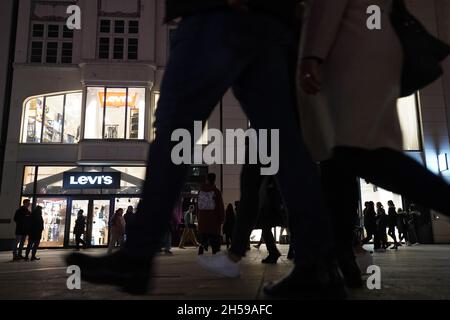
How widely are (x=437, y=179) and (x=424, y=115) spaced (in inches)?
826

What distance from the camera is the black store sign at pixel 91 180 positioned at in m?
19.4

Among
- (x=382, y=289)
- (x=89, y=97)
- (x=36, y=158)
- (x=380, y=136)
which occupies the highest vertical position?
(x=89, y=97)

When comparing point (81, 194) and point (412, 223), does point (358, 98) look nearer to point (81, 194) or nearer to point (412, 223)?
point (412, 223)

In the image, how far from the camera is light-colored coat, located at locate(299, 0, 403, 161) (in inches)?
77.7

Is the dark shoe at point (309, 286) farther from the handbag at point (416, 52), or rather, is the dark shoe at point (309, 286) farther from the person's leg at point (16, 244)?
the person's leg at point (16, 244)

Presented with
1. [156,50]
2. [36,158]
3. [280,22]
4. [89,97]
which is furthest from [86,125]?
[280,22]

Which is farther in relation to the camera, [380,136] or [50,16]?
[50,16]

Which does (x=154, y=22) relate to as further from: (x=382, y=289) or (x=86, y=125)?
(x=382, y=289)

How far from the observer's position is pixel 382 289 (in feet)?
7.63

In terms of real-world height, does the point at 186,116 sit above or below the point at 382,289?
above

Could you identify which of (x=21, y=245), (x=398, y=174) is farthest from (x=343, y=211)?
(x=21, y=245)
